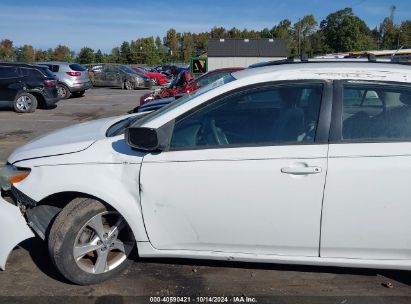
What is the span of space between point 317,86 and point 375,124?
18.9 inches

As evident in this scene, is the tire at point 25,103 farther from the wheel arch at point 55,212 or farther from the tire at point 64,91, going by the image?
the wheel arch at point 55,212

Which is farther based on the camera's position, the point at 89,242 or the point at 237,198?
the point at 89,242

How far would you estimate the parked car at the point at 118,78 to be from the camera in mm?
24500

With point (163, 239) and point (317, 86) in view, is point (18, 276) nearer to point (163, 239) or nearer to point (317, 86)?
point (163, 239)

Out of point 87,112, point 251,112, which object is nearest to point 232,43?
point 87,112

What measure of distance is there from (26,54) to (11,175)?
62.0 meters

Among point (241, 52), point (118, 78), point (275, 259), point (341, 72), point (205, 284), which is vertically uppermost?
point (241, 52)

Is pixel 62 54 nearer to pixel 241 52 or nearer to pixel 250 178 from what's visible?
pixel 241 52

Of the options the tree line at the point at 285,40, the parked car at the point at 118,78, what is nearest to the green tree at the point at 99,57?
the tree line at the point at 285,40

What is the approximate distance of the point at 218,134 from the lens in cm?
301

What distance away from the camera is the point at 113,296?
3102 millimetres

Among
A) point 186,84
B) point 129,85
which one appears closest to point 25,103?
point 186,84

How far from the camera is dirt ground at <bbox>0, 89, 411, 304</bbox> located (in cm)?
307

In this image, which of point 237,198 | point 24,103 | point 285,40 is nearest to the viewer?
point 237,198
